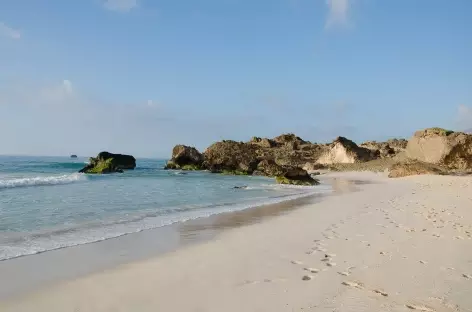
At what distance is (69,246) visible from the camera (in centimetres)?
780

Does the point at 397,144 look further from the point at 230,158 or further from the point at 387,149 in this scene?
the point at 230,158

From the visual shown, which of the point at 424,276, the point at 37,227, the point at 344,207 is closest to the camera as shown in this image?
the point at 424,276

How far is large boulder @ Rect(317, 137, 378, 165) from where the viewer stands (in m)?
60.7

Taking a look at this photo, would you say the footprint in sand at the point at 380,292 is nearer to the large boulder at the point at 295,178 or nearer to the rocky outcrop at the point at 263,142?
the large boulder at the point at 295,178

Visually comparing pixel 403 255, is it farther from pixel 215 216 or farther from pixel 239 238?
pixel 215 216

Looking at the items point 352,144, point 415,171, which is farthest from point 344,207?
point 352,144

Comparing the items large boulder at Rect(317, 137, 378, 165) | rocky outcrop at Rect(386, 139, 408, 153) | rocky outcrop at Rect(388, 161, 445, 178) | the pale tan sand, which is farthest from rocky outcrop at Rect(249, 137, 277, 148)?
the pale tan sand

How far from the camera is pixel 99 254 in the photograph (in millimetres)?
7195

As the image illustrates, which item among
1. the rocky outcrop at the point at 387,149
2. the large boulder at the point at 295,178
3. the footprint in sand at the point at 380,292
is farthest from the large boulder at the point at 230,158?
the footprint in sand at the point at 380,292

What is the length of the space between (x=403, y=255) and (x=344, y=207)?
764 centimetres

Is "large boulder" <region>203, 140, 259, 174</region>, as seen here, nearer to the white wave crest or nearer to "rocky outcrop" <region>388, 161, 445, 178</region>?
"rocky outcrop" <region>388, 161, 445, 178</region>

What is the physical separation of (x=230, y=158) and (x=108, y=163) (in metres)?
16.6

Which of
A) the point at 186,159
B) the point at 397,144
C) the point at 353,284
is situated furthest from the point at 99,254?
the point at 397,144

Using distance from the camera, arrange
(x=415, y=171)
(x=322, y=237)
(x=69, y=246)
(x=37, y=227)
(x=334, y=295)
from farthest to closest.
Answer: (x=415, y=171), (x=37, y=227), (x=322, y=237), (x=69, y=246), (x=334, y=295)
